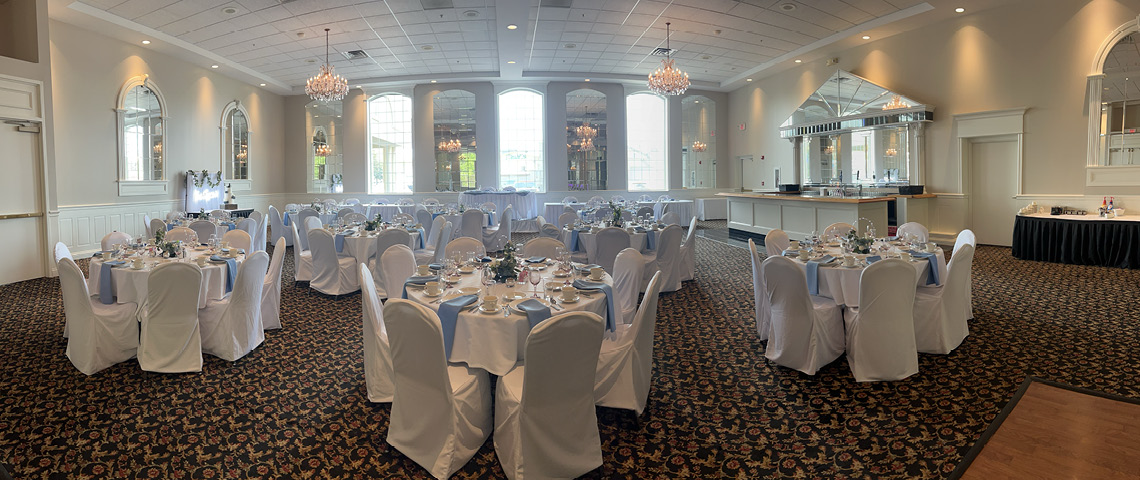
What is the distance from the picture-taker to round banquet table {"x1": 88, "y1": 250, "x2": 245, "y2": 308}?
169 inches

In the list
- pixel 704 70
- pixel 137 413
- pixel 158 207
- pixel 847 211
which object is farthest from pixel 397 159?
pixel 137 413

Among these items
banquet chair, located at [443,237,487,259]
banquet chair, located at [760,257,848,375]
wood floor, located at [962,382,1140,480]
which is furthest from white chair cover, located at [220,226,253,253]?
wood floor, located at [962,382,1140,480]

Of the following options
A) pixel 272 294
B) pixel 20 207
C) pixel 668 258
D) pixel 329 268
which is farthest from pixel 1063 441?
pixel 20 207

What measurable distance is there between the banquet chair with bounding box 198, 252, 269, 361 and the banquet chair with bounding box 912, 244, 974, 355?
5.08 m

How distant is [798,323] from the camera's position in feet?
12.7

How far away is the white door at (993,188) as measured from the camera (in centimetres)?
991

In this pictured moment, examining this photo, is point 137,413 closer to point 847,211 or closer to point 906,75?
point 847,211

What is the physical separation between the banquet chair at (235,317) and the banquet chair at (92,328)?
1.61 feet

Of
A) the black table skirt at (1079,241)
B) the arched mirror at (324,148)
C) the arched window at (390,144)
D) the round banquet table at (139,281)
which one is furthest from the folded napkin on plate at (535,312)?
the arched mirror at (324,148)

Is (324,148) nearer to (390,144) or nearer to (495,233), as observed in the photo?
(390,144)

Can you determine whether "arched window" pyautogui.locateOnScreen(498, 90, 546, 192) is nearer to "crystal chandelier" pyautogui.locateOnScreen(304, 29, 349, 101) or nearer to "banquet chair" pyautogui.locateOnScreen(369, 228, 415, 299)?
"crystal chandelier" pyautogui.locateOnScreen(304, 29, 349, 101)

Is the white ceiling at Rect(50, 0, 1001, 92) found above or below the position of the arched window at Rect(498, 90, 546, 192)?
above

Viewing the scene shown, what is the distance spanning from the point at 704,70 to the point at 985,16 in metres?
6.11

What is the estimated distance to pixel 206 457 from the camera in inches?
113
